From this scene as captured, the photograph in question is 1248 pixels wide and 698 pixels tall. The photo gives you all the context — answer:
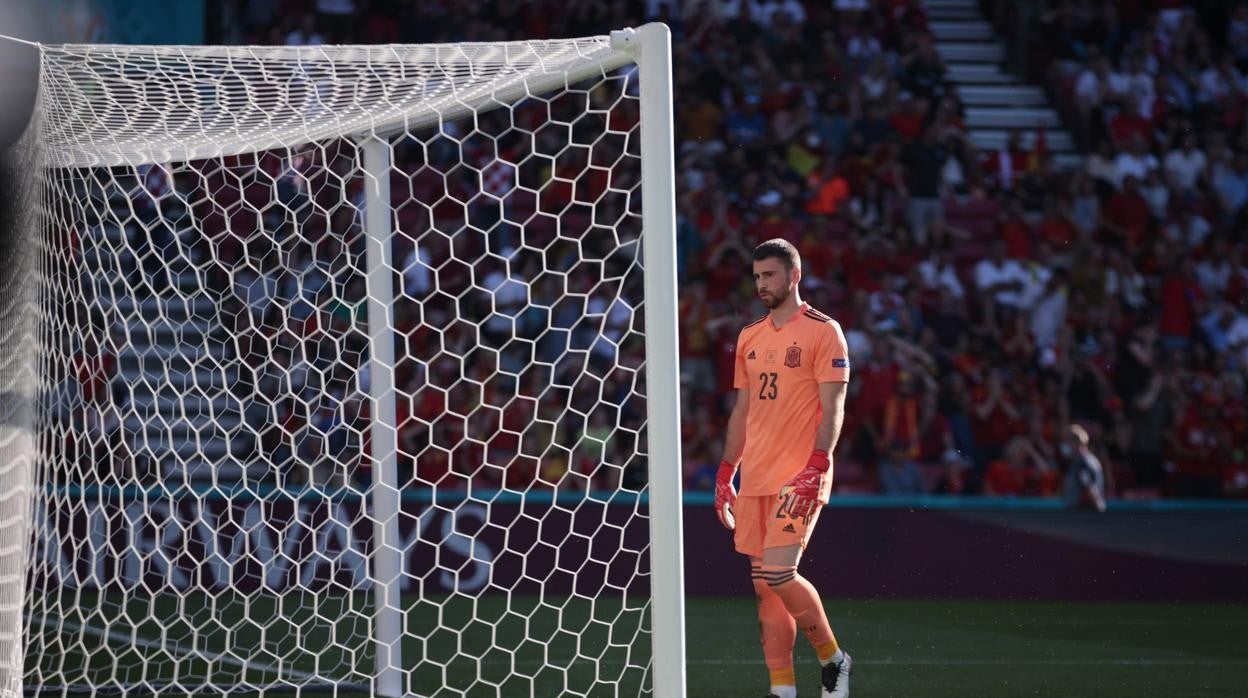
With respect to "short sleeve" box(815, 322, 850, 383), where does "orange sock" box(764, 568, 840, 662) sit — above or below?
below

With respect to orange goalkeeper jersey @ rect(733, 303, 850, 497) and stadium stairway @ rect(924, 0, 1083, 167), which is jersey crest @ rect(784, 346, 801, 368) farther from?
stadium stairway @ rect(924, 0, 1083, 167)

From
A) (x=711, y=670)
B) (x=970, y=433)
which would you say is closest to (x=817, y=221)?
(x=970, y=433)

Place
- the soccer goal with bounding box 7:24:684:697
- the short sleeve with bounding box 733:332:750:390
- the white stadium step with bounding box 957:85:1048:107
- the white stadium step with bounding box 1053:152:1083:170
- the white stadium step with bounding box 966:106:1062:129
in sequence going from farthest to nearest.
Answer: the white stadium step with bounding box 957:85:1048:107
the white stadium step with bounding box 966:106:1062:129
the white stadium step with bounding box 1053:152:1083:170
the short sleeve with bounding box 733:332:750:390
the soccer goal with bounding box 7:24:684:697

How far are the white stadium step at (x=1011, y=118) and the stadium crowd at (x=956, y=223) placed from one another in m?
0.28

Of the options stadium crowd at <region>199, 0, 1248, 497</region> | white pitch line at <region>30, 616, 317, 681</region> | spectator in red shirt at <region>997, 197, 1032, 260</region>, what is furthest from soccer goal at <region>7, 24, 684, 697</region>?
spectator in red shirt at <region>997, 197, 1032, 260</region>

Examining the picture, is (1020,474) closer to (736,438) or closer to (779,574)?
(736,438)

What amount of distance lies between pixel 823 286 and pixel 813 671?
5.98m

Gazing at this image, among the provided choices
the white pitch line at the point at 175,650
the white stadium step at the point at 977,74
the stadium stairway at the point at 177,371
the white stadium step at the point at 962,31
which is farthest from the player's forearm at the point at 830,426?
the white stadium step at the point at 962,31

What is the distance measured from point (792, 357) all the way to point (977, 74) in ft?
35.7

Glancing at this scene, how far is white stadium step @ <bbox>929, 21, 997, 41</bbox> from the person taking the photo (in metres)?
15.6

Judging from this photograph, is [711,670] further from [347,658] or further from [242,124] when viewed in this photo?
[242,124]

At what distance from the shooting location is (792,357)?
5.19 meters

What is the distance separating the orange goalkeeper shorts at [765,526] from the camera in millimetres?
5070

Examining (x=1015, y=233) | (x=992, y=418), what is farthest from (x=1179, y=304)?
(x=992, y=418)
